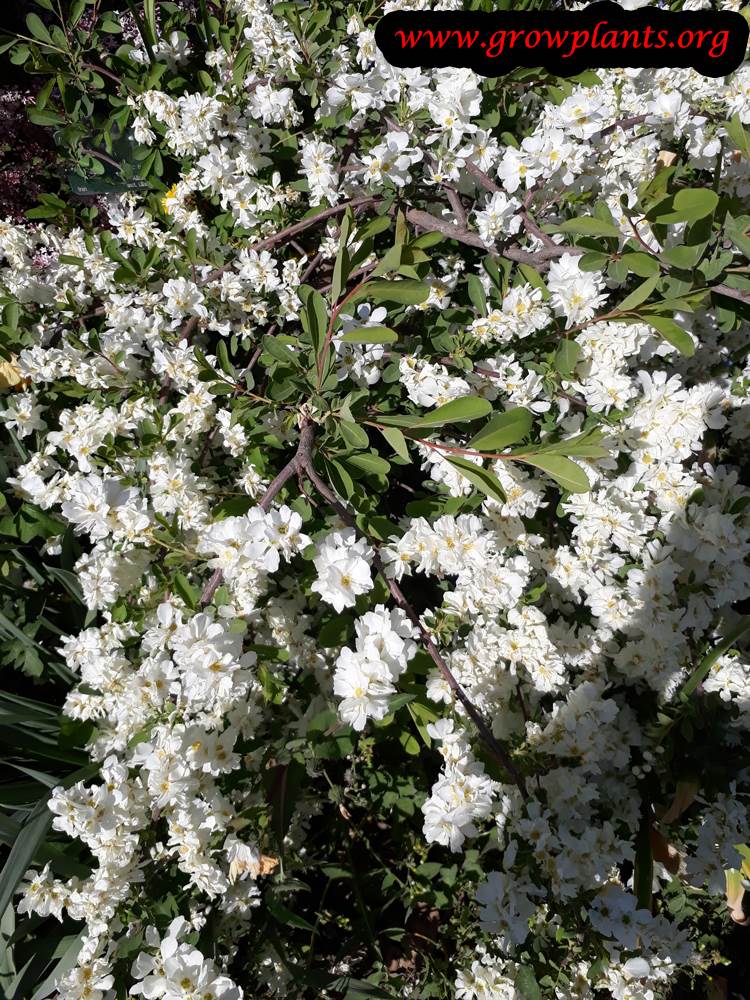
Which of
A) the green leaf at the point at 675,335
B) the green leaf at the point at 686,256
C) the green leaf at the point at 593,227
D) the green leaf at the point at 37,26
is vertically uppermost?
the green leaf at the point at 37,26

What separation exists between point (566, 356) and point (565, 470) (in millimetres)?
543

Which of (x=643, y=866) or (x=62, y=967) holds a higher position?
(x=643, y=866)

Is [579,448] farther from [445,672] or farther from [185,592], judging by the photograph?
[185,592]

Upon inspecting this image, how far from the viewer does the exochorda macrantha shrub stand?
54.7 inches

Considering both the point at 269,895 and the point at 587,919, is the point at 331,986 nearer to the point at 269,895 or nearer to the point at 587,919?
the point at 269,895

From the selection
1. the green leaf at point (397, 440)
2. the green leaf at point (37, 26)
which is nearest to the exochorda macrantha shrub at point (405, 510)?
the green leaf at point (397, 440)

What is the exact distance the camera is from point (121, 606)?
1.57m

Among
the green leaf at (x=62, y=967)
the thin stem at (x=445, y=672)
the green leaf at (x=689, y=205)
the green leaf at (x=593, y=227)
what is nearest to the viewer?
the green leaf at (x=689, y=205)

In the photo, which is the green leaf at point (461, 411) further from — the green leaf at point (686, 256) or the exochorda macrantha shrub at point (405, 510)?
the green leaf at point (686, 256)

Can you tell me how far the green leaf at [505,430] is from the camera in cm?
116

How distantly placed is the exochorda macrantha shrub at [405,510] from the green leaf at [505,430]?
0.04ft

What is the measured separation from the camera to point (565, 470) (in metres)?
1.15

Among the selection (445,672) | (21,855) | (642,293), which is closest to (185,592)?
(445,672)

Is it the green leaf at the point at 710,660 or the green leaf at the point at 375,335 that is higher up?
the green leaf at the point at 375,335
